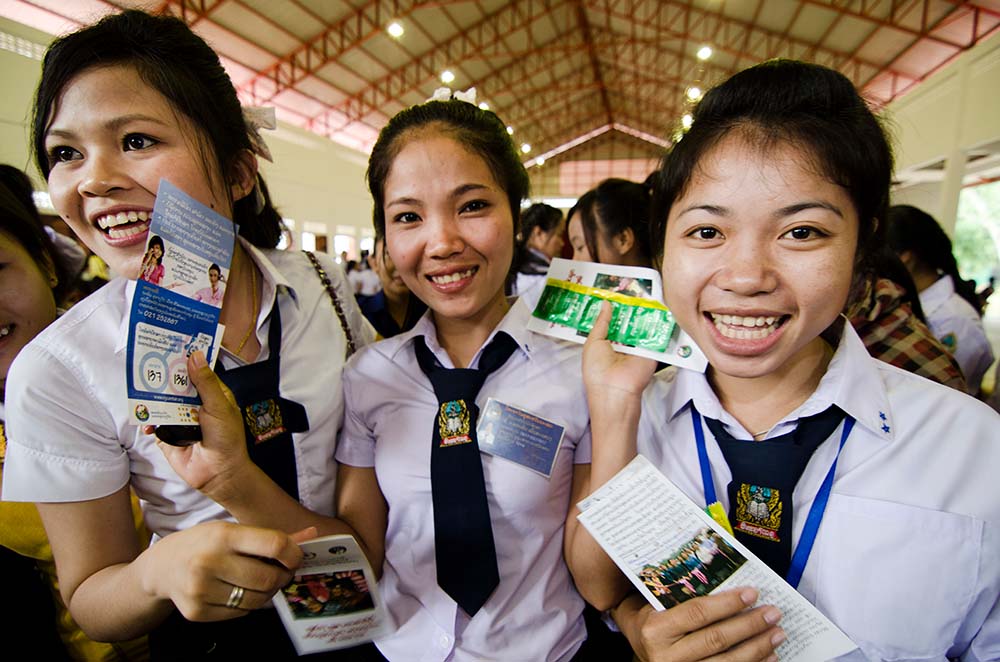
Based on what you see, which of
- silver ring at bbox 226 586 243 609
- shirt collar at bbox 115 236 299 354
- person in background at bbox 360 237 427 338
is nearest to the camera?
silver ring at bbox 226 586 243 609

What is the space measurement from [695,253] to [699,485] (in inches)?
20.5

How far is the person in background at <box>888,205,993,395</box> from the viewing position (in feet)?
8.90

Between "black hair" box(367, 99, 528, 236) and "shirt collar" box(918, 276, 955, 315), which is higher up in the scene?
"black hair" box(367, 99, 528, 236)

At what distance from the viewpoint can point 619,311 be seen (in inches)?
47.4

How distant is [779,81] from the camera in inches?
37.5

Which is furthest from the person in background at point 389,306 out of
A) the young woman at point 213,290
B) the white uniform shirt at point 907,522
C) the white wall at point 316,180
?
the white wall at point 316,180

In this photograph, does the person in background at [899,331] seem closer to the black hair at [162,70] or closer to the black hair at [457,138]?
the black hair at [457,138]

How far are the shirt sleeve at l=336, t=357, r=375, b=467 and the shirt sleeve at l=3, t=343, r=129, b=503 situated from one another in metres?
0.50

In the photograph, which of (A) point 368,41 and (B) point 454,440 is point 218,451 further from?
(A) point 368,41

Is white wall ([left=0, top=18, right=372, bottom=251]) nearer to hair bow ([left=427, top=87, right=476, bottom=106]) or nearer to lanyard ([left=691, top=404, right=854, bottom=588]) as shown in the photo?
hair bow ([left=427, top=87, right=476, bottom=106])

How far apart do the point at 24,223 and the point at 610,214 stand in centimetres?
231

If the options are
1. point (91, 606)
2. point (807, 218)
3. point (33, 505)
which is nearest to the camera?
point (807, 218)

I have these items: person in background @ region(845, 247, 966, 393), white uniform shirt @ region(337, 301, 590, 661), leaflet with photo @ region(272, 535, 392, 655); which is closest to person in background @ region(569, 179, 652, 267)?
person in background @ region(845, 247, 966, 393)

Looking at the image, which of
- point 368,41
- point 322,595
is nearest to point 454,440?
point 322,595
